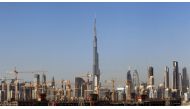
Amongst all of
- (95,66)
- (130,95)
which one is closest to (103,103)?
(130,95)

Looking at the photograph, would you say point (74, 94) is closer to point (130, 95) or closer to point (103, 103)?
point (130, 95)

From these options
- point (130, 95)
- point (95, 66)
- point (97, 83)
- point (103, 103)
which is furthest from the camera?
point (95, 66)

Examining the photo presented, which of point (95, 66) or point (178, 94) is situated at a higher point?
point (95, 66)

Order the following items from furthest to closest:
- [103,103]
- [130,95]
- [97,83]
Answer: [97,83] → [130,95] → [103,103]

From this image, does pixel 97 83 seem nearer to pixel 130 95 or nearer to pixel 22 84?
pixel 130 95

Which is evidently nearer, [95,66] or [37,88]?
[37,88]

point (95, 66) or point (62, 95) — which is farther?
Answer: point (95, 66)

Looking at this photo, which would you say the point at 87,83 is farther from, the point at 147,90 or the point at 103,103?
the point at 103,103

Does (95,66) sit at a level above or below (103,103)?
above

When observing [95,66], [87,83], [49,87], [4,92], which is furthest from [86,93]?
[95,66]
